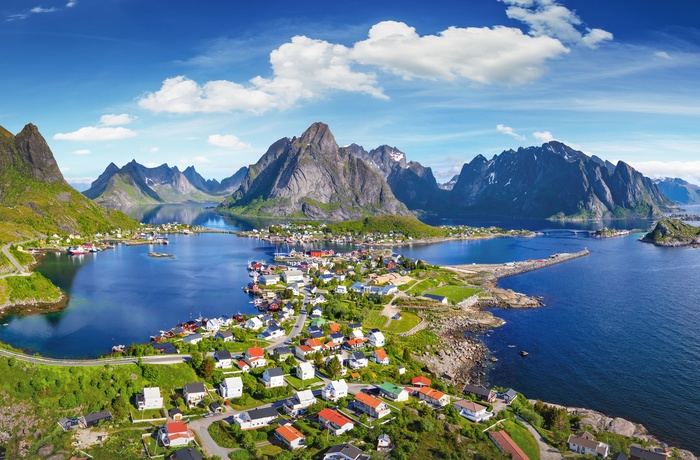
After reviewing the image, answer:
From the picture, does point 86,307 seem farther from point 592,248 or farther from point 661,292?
point 592,248

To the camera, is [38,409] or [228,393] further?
[228,393]

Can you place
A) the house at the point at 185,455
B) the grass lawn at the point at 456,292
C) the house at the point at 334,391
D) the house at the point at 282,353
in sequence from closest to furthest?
the house at the point at 185,455, the house at the point at 334,391, the house at the point at 282,353, the grass lawn at the point at 456,292

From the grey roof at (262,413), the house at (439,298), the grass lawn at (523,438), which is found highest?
the house at (439,298)

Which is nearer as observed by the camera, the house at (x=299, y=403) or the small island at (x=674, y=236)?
the house at (x=299, y=403)

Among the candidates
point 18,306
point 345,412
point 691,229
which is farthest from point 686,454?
point 691,229

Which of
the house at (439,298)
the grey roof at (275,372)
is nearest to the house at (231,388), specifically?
the grey roof at (275,372)

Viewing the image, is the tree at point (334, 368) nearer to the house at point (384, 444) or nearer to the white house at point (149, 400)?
the house at point (384, 444)

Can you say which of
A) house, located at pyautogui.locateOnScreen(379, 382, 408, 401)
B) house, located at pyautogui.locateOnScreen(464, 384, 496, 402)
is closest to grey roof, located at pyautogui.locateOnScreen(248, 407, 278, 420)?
house, located at pyautogui.locateOnScreen(379, 382, 408, 401)
